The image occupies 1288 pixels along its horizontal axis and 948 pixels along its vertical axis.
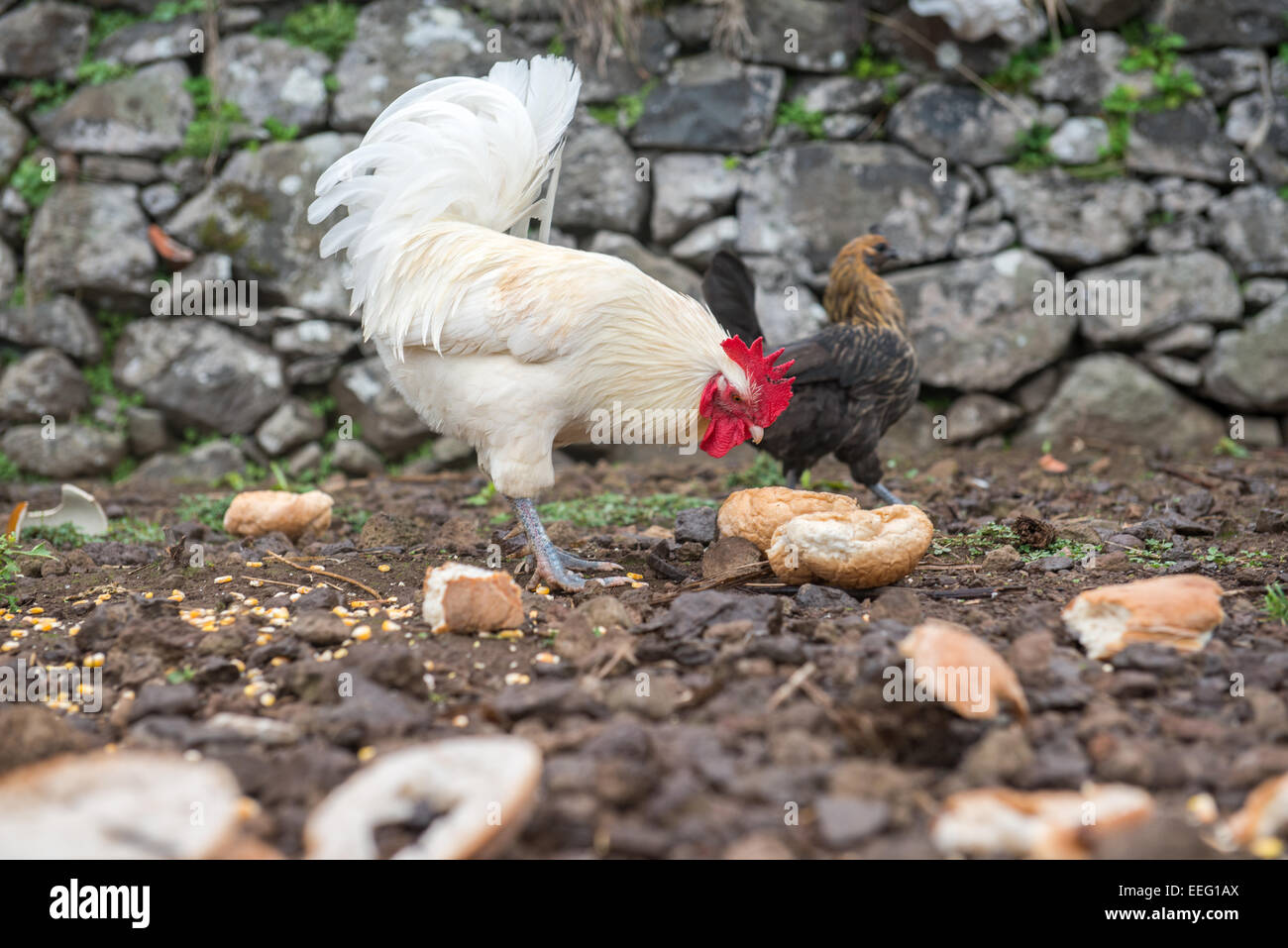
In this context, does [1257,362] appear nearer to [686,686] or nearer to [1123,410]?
[1123,410]

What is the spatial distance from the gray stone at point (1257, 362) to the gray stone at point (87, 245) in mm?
7692

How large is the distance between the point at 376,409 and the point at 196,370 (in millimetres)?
1324

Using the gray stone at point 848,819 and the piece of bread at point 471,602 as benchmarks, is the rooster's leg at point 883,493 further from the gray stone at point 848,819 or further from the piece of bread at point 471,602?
the gray stone at point 848,819

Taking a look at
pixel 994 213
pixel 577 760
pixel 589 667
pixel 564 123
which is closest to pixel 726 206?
pixel 994 213

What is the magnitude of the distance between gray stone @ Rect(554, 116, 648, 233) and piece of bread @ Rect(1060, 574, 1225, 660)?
4847 millimetres

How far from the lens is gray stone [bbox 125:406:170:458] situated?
6.64 metres

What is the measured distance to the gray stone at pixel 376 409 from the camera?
6637 millimetres

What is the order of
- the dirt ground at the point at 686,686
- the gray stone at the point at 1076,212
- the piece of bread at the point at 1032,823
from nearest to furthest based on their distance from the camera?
the piece of bread at the point at 1032,823 → the dirt ground at the point at 686,686 → the gray stone at the point at 1076,212

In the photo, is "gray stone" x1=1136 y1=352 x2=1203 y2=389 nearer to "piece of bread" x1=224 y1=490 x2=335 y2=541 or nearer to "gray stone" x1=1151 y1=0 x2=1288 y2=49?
"gray stone" x1=1151 y1=0 x2=1288 y2=49

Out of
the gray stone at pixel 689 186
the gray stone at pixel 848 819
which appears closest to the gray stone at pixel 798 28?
the gray stone at pixel 689 186

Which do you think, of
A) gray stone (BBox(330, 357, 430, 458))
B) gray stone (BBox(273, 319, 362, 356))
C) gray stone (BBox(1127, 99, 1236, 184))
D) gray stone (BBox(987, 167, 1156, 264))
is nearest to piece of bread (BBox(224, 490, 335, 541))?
gray stone (BBox(330, 357, 430, 458))

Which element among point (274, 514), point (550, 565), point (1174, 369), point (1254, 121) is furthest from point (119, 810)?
point (1254, 121)

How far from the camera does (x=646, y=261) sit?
6605 millimetres
